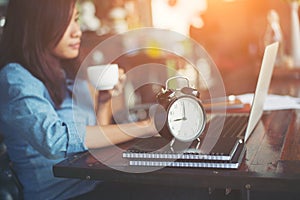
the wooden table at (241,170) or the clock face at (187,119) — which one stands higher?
the clock face at (187,119)

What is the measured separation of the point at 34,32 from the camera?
5.29 feet

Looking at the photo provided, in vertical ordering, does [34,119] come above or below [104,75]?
below

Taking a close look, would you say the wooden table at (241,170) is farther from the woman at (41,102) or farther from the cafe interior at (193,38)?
the cafe interior at (193,38)

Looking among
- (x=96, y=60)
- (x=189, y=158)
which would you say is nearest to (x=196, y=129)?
(x=189, y=158)

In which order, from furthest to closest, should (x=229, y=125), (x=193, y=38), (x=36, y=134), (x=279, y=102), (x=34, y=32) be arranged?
1. (x=193, y=38)
2. (x=279, y=102)
3. (x=34, y=32)
4. (x=229, y=125)
5. (x=36, y=134)

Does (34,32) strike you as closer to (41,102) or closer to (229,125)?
(41,102)

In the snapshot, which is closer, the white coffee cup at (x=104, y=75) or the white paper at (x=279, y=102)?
the white coffee cup at (x=104, y=75)

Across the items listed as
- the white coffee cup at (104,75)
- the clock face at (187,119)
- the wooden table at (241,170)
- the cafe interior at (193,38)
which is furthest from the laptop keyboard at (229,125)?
the cafe interior at (193,38)

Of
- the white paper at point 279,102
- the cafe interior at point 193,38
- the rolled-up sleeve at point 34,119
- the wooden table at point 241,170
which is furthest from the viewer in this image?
the cafe interior at point 193,38

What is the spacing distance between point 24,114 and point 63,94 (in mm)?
336

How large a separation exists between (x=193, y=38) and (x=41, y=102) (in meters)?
3.27

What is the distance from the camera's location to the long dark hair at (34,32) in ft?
5.24

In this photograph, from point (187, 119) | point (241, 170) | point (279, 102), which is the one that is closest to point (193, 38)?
point (279, 102)

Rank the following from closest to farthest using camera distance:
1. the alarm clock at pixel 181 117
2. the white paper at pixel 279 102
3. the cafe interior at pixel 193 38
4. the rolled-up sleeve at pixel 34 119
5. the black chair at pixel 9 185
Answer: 1. the alarm clock at pixel 181 117
2. the rolled-up sleeve at pixel 34 119
3. the black chair at pixel 9 185
4. the white paper at pixel 279 102
5. the cafe interior at pixel 193 38
